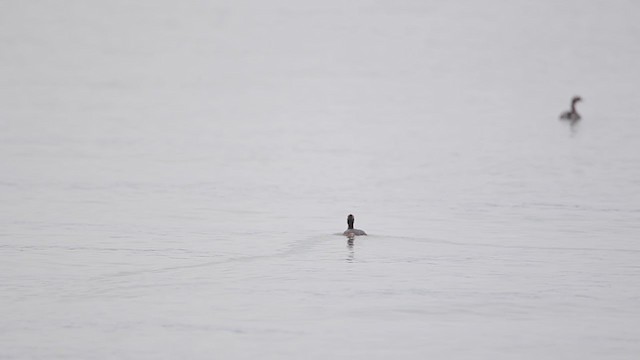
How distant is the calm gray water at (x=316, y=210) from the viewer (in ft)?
91.0

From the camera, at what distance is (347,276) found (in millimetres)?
32094

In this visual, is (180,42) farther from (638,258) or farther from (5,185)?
(638,258)

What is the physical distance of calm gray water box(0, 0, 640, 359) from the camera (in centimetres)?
2775

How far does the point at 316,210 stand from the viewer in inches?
1689

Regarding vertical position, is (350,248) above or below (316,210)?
below

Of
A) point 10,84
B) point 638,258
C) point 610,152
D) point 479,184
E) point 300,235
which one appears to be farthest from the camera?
point 10,84

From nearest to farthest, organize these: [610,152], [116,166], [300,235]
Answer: [300,235], [116,166], [610,152]

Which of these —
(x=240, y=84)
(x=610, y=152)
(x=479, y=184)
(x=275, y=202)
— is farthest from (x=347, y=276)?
(x=240, y=84)

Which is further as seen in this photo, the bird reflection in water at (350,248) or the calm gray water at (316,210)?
the bird reflection in water at (350,248)

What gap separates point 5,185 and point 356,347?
21918 millimetres

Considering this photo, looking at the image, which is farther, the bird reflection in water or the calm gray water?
the bird reflection in water

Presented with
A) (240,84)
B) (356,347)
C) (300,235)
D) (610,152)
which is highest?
(240,84)

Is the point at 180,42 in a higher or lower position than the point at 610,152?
higher

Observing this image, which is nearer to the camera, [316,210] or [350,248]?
[350,248]
